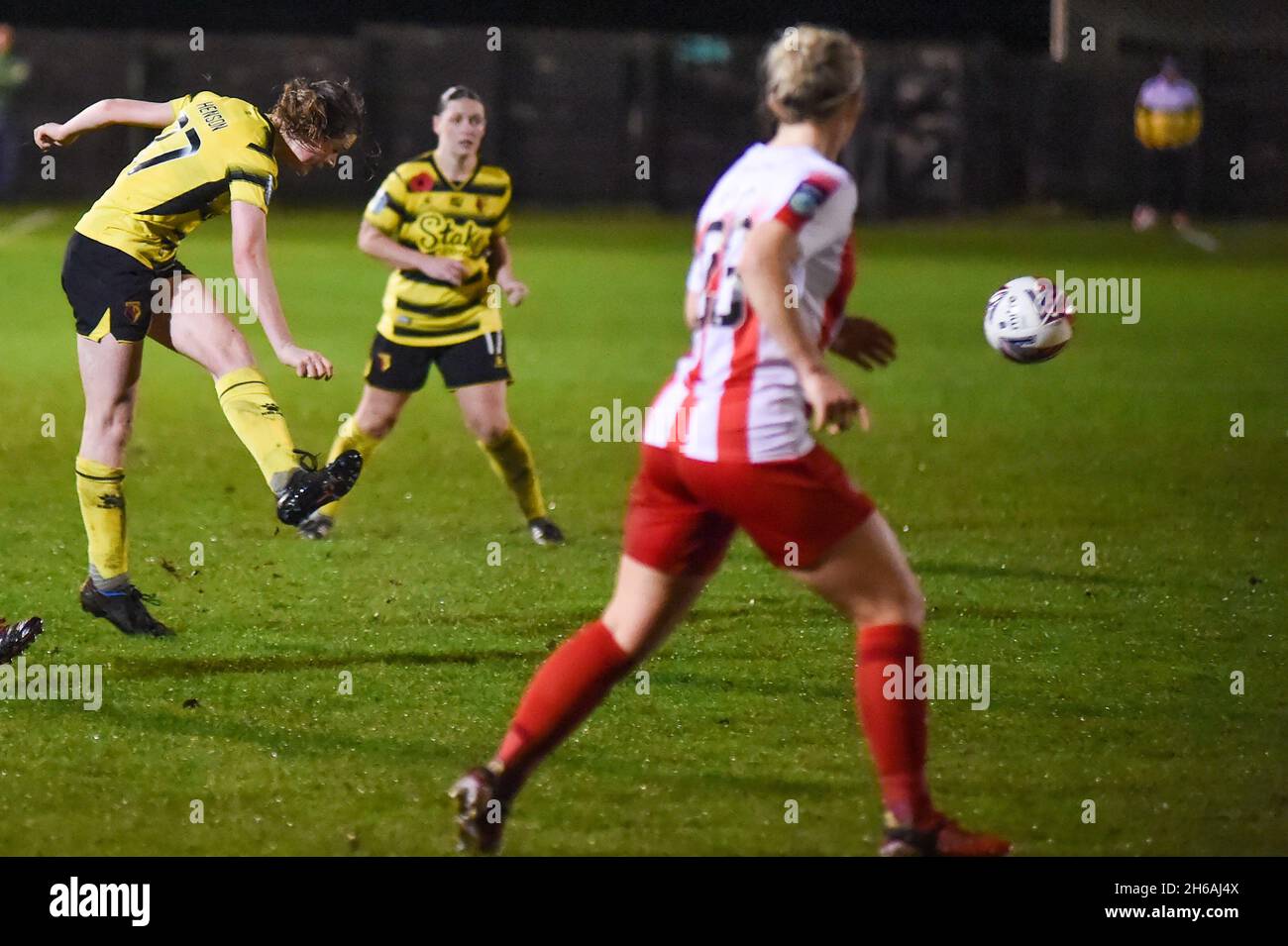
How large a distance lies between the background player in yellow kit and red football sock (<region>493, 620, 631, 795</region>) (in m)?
4.20

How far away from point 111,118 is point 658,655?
2572mm

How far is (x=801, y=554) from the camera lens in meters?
4.32

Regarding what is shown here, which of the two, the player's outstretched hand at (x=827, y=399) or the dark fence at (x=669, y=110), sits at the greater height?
the dark fence at (x=669, y=110)

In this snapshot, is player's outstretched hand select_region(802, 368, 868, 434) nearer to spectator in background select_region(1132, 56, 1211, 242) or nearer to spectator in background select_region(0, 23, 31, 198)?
spectator in background select_region(1132, 56, 1211, 242)

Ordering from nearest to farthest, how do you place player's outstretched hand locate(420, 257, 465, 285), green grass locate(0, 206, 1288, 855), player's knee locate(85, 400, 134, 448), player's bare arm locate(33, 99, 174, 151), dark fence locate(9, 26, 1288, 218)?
green grass locate(0, 206, 1288, 855) → player's bare arm locate(33, 99, 174, 151) → player's knee locate(85, 400, 134, 448) → player's outstretched hand locate(420, 257, 465, 285) → dark fence locate(9, 26, 1288, 218)

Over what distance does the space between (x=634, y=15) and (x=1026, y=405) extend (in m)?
20.0

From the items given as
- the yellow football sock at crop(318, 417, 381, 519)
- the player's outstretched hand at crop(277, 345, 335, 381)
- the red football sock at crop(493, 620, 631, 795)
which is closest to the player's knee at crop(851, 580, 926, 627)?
the red football sock at crop(493, 620, 631, 795)

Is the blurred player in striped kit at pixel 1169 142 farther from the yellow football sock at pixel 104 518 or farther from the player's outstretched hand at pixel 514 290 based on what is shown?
the yellow football sock at pixel 104 518

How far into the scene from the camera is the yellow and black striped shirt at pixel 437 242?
8.74m

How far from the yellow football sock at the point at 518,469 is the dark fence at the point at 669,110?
21230 mm

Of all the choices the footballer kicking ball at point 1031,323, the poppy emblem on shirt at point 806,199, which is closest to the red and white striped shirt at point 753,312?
the poppy emblem on shirt at point 806,199

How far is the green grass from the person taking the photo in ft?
16.7

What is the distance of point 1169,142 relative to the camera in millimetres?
28797
